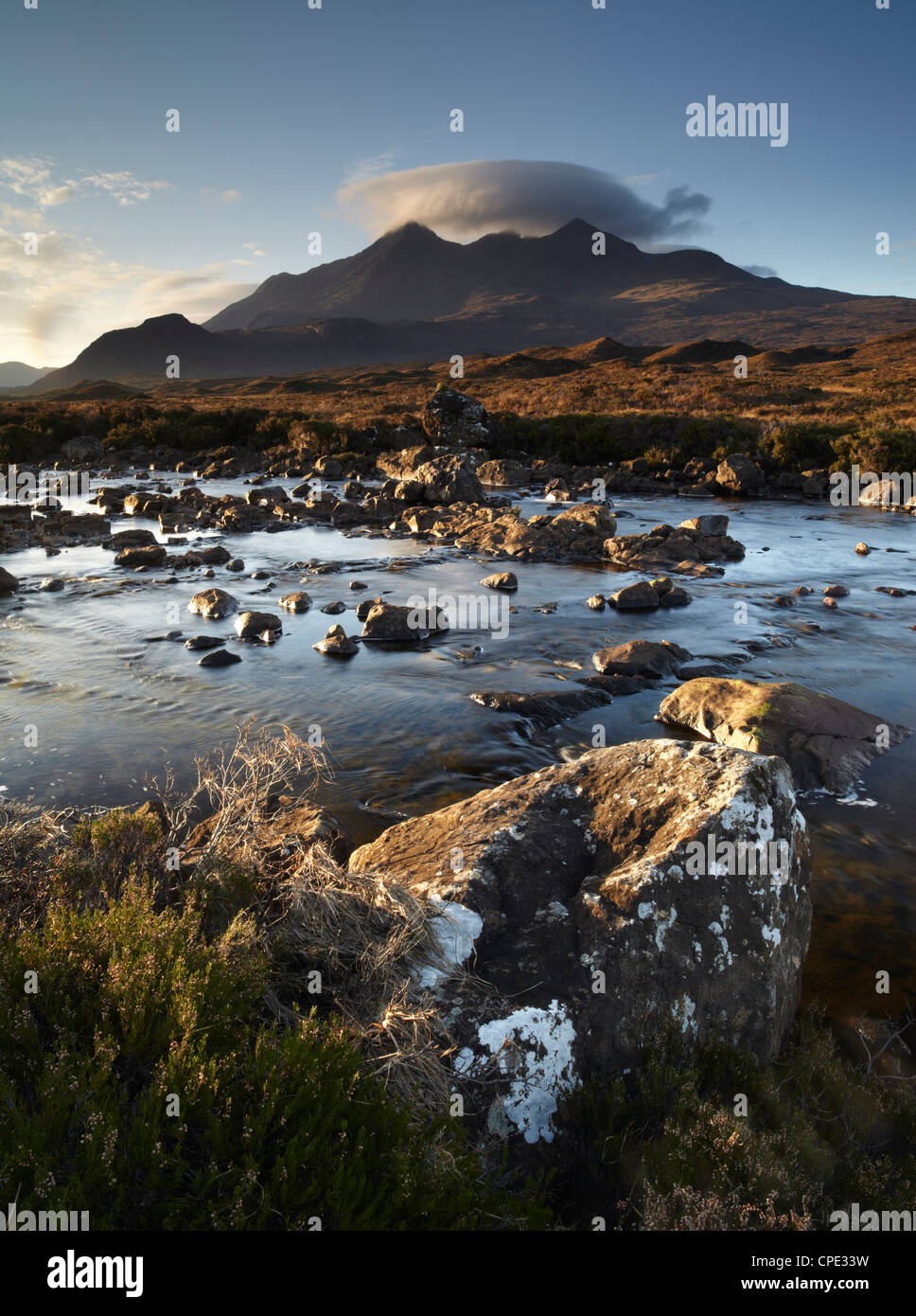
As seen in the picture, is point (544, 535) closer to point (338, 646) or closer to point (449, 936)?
point (338, 646)

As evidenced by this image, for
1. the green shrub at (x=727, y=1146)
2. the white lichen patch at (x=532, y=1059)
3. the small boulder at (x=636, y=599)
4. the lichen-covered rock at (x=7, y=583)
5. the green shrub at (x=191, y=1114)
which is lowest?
the green shrub at (x=727, y=1146)

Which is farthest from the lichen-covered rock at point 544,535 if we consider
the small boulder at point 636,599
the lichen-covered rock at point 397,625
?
the lichen-covered rock at point 397,625

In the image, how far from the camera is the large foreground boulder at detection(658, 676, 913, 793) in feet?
29.0

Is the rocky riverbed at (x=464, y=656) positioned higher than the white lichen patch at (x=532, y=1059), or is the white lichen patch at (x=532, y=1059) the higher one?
the rocky riverbed at (x=464, y=656)

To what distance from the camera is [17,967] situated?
3.56 m

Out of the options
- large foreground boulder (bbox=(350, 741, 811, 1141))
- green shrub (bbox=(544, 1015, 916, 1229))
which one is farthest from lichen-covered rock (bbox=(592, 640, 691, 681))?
green shrub (bbox=(544, 1015, 916, 1229))

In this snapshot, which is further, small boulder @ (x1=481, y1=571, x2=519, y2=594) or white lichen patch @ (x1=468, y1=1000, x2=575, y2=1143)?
small boulder @ (x1=481, y1=571, x2=519, y2=594)

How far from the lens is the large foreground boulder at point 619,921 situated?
13.0 ft

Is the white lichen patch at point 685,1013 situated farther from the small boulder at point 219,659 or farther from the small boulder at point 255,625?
the small boulder at point 255,625

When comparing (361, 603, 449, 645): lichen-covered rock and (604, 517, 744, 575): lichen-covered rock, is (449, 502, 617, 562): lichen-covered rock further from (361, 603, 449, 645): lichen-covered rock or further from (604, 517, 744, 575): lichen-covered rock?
(361, 603, 449, 645): lichen-covered rock

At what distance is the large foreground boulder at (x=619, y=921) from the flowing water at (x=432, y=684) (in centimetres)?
166

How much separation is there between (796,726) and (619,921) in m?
5.83

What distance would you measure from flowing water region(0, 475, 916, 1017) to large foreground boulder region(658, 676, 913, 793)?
1.06 ft
